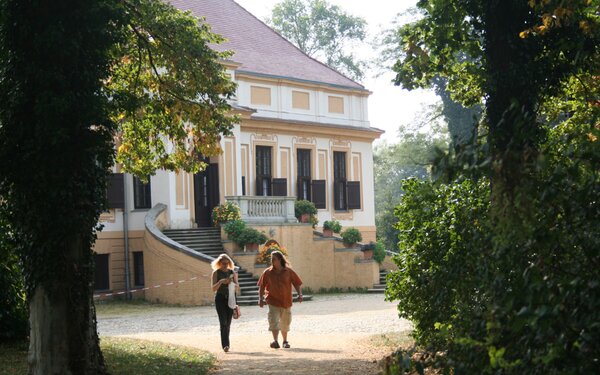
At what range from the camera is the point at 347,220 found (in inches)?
1511

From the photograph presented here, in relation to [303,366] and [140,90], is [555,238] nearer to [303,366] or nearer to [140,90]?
[303,366]

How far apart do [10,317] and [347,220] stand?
2456cm

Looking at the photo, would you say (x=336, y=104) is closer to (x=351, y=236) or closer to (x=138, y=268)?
(x=351, y=236)

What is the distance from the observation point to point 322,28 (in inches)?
2163

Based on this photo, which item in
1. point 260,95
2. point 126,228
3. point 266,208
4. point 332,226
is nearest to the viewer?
point 126,228

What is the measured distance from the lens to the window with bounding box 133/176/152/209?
30953 millimetres

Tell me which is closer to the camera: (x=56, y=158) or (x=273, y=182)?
(x=56, y=158)

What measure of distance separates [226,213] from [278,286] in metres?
15.2

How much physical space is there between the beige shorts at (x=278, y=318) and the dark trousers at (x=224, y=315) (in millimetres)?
703

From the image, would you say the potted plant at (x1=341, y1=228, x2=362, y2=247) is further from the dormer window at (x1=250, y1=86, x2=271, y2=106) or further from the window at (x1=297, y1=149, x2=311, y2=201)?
the dormer window at (x1=250, y1=86, x2=271, y2=106)

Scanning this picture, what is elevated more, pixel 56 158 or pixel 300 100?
pixel 300 100

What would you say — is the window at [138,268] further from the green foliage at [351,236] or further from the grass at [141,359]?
the grass at [141,359]

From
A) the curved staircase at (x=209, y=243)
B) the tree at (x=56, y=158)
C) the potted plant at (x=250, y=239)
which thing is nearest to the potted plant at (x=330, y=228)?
the curved staircase at (x=209, y=243)

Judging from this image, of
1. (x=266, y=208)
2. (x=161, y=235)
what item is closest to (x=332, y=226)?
(x=266, y=208)
